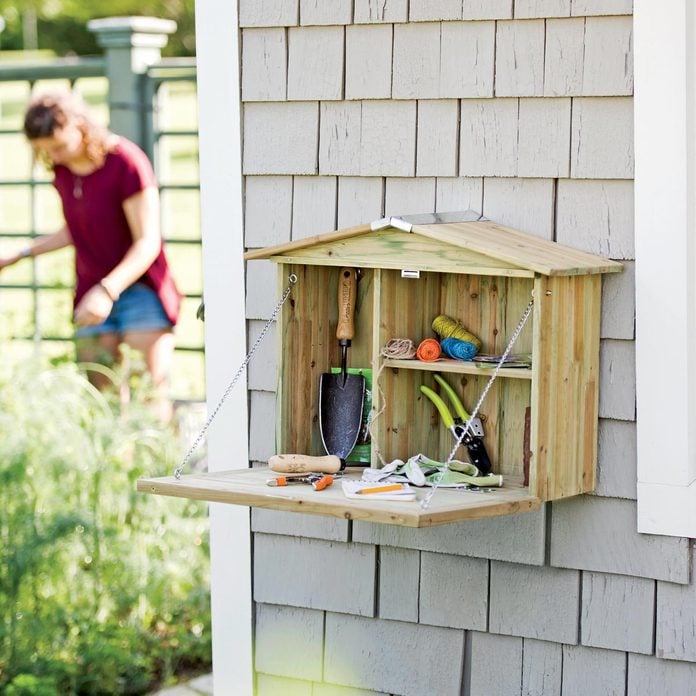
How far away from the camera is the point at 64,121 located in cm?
473

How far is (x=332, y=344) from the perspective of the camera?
2785 millimetres

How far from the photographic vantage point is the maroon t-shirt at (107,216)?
478 centimetres

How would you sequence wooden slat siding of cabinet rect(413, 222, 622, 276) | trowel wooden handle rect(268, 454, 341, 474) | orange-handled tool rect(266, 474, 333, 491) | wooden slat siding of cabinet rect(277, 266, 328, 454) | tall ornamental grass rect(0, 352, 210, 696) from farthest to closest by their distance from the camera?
tall ornamental grass rect(0, 352, 210, 696), wooden slat siding of cabinet rect(277, 266, 328, 454), trowel wooden handle rect(268, 454, 341, 474), orange-handled tool rect(266, 474, 333, 491), wooden slat siding of cabinet rect(413, 222, 622, 276)

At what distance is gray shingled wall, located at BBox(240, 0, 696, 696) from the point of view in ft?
8.34

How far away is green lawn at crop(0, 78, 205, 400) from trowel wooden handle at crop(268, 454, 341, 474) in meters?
2.82

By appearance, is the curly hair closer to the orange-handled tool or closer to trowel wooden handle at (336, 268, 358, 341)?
trowel wooden handle at (336, 268, 358, 341)

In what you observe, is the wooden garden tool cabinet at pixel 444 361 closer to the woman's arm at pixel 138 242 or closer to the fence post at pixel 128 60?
the woman's arm at pixel 138 242

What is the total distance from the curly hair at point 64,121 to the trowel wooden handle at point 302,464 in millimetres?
2516

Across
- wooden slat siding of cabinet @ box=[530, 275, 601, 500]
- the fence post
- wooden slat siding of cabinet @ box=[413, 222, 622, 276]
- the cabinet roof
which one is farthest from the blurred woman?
wooden slat siding of cabinet @ box=[530, 275, 601, 500]

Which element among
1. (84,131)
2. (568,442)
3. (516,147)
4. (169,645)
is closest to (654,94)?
(516,147)

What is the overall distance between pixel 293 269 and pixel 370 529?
1.99ft

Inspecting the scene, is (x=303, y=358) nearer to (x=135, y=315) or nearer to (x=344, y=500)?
(x=344, y=500)

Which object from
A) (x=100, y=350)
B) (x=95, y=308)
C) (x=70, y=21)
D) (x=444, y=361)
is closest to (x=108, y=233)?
(x=100, y=350)

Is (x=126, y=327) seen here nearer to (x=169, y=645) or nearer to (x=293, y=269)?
(x=169, y=645)
